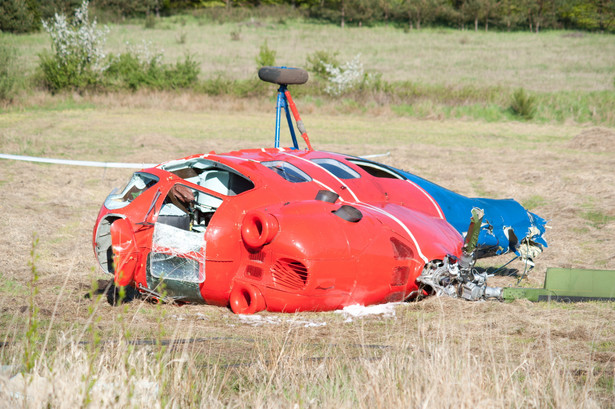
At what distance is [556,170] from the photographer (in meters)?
19.9

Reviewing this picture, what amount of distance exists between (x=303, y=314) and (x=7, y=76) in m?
27.6

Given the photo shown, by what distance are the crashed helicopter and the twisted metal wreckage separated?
0.04 feet

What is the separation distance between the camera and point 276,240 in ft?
23.8

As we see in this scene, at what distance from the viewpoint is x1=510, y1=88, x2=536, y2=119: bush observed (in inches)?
1252

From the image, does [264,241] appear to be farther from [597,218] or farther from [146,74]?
[146,74]

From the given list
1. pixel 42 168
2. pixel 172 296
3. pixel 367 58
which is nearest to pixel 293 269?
pixel 172 296

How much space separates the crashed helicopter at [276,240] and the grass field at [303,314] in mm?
284

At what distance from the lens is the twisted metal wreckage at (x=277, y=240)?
734 cm

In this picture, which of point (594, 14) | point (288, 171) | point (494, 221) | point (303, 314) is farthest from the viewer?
point (594, 14)

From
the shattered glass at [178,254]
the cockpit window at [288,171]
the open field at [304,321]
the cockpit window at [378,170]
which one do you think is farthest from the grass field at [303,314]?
the cockpit window at [378,170]

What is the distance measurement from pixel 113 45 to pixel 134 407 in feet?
169

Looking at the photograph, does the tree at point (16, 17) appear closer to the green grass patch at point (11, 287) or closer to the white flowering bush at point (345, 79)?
the white flowering bush at point (345, 79)

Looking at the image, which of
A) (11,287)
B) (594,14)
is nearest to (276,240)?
(11,287)

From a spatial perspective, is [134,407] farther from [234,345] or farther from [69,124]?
[69,124]
